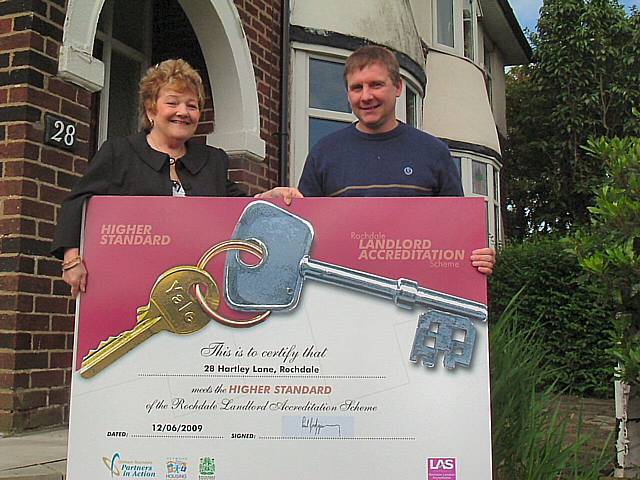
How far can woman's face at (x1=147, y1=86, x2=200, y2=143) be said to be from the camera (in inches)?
99.6

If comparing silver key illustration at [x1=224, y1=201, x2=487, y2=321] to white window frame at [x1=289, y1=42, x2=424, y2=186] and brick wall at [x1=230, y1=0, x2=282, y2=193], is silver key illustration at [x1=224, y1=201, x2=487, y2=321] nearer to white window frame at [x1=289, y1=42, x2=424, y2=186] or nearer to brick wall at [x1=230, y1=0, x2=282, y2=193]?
brick wall at [x1=230, y1=0, x2=282, y2=193]

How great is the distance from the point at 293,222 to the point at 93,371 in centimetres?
77

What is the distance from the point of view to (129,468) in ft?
7.14

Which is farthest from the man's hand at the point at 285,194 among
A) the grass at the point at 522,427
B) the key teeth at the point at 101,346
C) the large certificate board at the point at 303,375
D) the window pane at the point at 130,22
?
the window pane at the point at 130,22

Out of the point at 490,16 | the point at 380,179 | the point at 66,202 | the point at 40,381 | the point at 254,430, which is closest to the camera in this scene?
the point at 254,430

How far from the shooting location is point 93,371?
222cm

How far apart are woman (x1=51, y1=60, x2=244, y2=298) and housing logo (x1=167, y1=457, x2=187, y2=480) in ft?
2.50

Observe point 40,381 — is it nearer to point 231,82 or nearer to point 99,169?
point 99,169

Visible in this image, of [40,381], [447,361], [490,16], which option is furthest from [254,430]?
[490,16]

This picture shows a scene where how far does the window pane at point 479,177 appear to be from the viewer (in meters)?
12.7

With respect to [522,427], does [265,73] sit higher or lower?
higher

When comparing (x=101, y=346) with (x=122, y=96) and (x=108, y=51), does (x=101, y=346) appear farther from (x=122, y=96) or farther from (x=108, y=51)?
(x=122, y=96)

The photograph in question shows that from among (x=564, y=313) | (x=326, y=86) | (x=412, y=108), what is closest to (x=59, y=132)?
(x=326, y=86)
